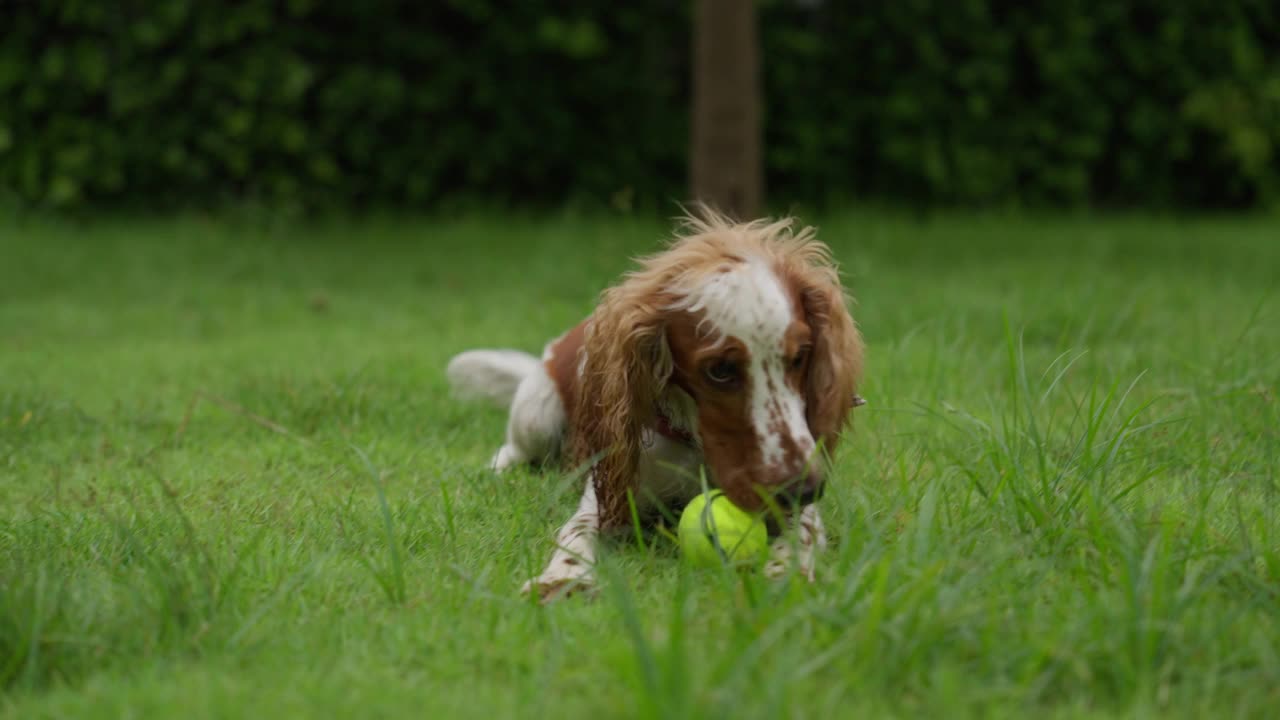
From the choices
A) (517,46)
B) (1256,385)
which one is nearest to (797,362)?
(1256,385)

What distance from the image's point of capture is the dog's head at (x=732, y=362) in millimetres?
2635

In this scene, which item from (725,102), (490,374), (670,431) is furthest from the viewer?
(725,102)

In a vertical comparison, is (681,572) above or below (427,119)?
below

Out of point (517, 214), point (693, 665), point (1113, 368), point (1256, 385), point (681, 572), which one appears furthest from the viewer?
point (517, 214)

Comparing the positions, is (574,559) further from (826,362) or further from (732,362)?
(826,362)

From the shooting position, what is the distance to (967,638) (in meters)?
2.15

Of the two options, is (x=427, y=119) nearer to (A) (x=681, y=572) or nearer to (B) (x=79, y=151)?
(B) (x=79, y=151)

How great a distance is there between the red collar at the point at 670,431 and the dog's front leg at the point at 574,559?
0.74 feet

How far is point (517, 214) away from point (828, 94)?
2.84 meters

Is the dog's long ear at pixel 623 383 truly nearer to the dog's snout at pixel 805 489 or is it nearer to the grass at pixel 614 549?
the grass at pixel 614 549

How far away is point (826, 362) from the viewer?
111 inches

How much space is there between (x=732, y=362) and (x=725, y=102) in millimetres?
→ 5447

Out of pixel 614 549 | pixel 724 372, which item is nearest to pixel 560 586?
pixel 614 549

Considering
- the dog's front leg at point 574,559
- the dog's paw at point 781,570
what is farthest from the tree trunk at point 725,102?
the dog's paw at point 781,570
